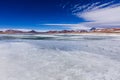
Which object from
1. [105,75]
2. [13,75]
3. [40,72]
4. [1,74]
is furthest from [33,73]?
[105,75]

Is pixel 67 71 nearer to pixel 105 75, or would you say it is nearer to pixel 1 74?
pixel 105 75

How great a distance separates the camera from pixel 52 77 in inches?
170

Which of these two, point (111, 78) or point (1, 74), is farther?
point (1, 74)

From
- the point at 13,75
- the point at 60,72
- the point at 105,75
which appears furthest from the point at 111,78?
the point at 13,75

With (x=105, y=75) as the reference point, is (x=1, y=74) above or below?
above

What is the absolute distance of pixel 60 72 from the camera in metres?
4.80

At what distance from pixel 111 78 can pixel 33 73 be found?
2.15 m

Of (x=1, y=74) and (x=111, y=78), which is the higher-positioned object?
(x=1, y=74)

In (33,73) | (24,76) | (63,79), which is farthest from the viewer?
(33,73)

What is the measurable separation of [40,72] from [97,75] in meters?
1.64

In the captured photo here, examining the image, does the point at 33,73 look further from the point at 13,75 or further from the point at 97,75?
the point at 97,75

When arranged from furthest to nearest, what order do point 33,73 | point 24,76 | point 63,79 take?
1. point 33,73
2. point 24,76
3. point 63,79

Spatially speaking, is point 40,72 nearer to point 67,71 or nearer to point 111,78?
point 67,71

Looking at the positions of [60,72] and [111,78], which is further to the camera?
[60,72]
